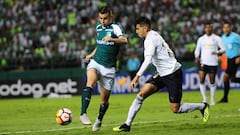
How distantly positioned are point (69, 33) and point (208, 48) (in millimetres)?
14743

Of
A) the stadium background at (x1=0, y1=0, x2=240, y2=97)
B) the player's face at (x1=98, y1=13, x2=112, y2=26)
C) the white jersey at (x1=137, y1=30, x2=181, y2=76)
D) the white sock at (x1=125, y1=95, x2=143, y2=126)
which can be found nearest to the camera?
the white jersey at (x1=137, y1=30, x2=181, y2=76)

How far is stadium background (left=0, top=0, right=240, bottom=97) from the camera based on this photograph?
106 ft

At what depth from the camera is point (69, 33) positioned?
34500mm

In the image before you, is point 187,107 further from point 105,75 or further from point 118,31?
point 118,31

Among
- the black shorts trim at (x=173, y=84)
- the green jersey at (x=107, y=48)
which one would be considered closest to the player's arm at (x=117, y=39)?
the green jersey at (x=107, y=48)

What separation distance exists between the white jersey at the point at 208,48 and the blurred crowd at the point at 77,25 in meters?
11.7

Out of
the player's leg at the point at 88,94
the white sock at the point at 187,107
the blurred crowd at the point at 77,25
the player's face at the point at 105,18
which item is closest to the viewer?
the white sock at the point at 187,107

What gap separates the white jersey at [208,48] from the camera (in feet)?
68.1

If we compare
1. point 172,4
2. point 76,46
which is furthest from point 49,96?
point 172,4

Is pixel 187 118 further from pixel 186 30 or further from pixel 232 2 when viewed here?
pixel 232 2

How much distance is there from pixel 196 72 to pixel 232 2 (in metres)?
6.56

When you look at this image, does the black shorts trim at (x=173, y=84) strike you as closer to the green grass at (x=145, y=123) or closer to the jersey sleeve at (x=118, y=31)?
the green grass at (x=145, y=123)

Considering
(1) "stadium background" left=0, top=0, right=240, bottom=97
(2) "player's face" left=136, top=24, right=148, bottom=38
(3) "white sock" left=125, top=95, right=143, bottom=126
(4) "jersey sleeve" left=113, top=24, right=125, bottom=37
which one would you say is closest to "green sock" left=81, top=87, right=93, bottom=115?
(3) "white sock" left=125, top=95, right=143, bottom=126

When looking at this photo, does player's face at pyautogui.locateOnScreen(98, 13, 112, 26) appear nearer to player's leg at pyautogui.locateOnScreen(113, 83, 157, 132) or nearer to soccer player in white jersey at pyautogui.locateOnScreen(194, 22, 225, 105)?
player's leg at pyautogui.locateOnScreen(113, 83, 157, 132)
